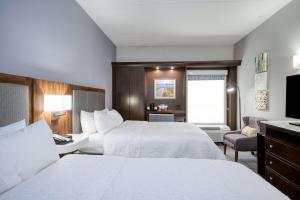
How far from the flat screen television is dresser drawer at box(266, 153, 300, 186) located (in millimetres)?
637

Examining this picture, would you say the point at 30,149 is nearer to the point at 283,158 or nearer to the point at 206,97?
the point at 283,158

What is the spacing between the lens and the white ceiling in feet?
9.84

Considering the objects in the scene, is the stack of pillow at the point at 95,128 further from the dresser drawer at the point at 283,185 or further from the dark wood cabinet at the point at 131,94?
the dresser drawer at the point at 283,185

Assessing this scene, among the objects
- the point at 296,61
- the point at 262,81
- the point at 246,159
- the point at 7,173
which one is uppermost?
the point at 296,61

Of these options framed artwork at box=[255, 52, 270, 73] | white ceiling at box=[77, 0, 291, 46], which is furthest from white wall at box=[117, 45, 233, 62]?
framed artwork at box=[255, 52, 270, 73]

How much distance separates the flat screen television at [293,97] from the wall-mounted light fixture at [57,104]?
10.1 ft

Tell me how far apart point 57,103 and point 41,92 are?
0.98ft

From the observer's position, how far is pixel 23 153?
124 cm

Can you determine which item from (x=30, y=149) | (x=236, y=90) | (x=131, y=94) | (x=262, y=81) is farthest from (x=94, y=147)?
(x=236, y=90)

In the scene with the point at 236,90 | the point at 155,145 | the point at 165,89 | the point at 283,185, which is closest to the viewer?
the point at 283,185

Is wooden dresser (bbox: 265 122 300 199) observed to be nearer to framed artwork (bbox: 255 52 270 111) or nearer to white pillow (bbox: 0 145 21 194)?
framed artwork (bbox: 255 52 270 111)

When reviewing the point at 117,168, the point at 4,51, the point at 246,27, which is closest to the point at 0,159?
the point at 117,168

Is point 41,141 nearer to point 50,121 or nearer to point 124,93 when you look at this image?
point 50,121

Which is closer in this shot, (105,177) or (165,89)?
(105,177)
